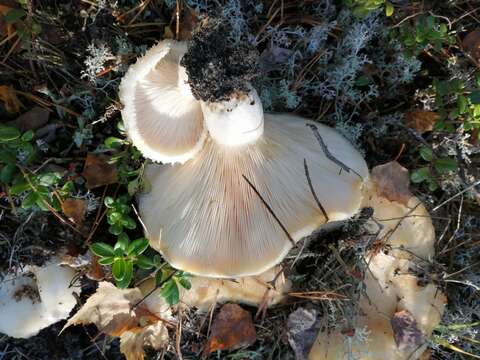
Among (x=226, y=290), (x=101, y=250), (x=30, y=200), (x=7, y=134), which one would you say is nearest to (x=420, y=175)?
(x=226, y=290)

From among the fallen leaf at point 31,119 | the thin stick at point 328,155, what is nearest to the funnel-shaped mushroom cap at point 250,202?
the thin stick at point 328,155

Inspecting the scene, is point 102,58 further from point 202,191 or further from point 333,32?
point 333,32

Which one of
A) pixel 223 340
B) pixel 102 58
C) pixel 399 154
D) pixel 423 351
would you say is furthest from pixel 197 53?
pixel 423 351

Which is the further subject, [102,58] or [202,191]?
[102,58]

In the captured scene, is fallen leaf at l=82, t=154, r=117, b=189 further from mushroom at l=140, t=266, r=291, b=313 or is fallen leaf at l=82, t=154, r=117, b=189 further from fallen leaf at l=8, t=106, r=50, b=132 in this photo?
mushroom at l=140, t=266, r=291, b=313

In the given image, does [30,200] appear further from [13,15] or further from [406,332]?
[406,332]
